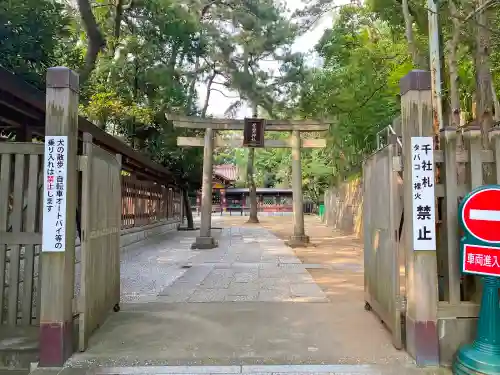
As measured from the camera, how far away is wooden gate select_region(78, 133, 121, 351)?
3643 millimetres

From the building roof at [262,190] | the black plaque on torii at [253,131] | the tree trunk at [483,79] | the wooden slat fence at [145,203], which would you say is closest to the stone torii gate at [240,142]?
the black plaque on torii at [253,131]

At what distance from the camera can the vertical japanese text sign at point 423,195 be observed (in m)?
3.40

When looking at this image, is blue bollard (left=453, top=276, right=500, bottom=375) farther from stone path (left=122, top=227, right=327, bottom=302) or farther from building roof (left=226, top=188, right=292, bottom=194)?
building roof (left=226, top=188, right=292, bottom=194)

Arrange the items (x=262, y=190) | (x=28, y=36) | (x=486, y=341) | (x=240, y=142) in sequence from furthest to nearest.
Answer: (x=262, y=190) → (x=240, y=142) → (x=28, y=36) → (x=486, y=341)

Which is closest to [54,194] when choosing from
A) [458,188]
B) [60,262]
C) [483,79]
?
[60,262]

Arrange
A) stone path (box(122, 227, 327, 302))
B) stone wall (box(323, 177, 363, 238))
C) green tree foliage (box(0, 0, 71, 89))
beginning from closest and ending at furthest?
stone path (box(122, 227, 327, 302))
green tree foliage (box(0, 0, 71, 89))
stone wall (box(323, 177, 363, 238))

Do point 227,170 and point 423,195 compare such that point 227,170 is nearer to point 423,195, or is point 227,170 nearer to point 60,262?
point 60,262

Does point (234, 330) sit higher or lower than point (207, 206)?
lower

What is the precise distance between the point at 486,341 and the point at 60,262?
3632 millimetres

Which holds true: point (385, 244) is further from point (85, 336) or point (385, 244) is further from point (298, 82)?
point (298, 82)

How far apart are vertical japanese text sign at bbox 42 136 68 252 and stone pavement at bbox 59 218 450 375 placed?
1111 millimetres

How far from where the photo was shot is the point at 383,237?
418 centimetres

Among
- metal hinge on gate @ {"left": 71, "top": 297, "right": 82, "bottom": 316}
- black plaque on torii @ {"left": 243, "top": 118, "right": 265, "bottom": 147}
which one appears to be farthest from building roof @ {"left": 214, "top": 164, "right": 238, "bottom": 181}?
metal hinge on gate @ {"left": 71, "top": 297, "right": 82, "bottom": 316}

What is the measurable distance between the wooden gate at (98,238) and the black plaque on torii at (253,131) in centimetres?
779
